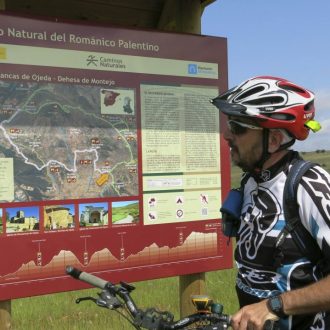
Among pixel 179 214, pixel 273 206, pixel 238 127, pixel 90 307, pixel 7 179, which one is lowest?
pixel 90 307

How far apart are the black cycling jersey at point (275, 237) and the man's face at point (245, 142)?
→ 0.08 meters

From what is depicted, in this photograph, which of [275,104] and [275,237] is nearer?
[275,237]

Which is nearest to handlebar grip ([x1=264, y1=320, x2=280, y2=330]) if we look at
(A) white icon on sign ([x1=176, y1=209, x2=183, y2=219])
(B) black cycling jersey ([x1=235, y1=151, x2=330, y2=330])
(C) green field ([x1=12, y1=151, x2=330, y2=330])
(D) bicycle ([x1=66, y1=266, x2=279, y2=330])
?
(D) bicycle ([x1=66, y1=266, x2=279, y2=330])

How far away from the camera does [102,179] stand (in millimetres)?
3607

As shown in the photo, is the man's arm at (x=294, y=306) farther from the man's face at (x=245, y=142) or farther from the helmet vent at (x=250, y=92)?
the helmet vent at (x=250, y=92)

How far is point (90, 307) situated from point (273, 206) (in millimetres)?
4708

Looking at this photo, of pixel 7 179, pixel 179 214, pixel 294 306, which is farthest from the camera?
pixel 179 214

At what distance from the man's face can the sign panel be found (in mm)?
1592

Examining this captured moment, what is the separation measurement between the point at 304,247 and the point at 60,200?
6.41 ft

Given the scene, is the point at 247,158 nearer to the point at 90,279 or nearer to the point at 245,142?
the point at 245,142

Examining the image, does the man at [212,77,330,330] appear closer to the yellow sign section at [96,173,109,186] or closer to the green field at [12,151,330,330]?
the yellow sign section at [96,173,109,186]

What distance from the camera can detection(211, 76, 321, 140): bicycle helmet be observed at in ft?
6.85

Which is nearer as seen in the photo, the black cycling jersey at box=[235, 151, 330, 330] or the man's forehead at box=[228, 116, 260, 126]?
the black cycling jersey at box=[235, 151, 330, 330]

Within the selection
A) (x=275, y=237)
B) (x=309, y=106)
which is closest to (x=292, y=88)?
(x=309, y=106)
